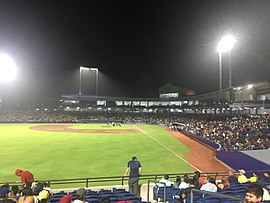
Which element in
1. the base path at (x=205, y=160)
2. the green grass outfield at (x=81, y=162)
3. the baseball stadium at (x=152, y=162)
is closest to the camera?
the baseball stadium at (x=152, y=162)

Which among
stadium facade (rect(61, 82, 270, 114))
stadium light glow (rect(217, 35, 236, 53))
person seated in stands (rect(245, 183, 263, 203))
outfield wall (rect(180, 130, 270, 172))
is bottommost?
outfield wall (rect(180, 130, 270, 172))

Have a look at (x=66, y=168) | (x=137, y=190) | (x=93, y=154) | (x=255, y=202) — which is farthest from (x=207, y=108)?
(x=255, y=202)

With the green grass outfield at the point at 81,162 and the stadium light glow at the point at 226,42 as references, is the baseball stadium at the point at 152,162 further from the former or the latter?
the stadium light glow at the point at 226,42

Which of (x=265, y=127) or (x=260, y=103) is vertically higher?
(x=260, y=103)

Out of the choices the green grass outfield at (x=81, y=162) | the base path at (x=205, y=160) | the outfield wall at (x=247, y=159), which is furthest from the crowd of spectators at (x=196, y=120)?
the green grass outfield at (x=81, y=162)

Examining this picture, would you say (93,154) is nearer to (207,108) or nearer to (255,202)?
(255,202)

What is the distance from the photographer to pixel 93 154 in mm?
22453

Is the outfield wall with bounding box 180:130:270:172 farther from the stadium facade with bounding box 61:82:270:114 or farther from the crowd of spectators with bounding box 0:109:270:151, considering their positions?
the stadium facade with bounding box 61:82:270:114

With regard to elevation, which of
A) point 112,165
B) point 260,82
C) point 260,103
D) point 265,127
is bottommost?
point 112,165

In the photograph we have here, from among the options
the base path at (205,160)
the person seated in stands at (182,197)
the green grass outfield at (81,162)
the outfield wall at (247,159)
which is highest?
the person seated in stands at (182,197)

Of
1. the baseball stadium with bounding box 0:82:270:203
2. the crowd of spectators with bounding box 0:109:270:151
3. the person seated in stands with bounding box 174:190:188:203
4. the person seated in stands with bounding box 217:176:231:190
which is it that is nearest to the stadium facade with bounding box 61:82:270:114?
the crowd of spectators with bounding box 0:109:270:151

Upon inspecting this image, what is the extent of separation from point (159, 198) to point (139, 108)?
83.1m

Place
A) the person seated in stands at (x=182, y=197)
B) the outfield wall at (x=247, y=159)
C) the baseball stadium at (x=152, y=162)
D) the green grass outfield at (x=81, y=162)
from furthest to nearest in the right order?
the green grass outfield at (x=81, y=162) → the outfield wall at (x=247, y=159) → the baseball stadium at (x=152, y=162) → the person seated in stands at (x=182, y=197)

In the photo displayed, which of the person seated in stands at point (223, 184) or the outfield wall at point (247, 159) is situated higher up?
the person seated in stands at point (223, 184)
